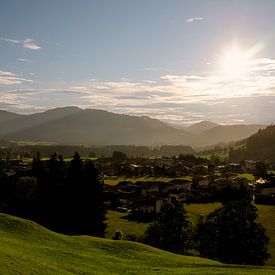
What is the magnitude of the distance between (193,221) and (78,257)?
5035cm

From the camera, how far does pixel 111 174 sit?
179 metres

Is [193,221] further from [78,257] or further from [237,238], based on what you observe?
[78,257]

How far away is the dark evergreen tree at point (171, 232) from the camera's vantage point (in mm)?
51062

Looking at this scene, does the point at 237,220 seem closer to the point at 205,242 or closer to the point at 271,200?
the point at 205,242

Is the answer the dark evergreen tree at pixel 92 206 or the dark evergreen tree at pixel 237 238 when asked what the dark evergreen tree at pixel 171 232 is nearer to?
the dark evergreen tree at pixel 237 238

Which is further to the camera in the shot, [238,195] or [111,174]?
[111,174]

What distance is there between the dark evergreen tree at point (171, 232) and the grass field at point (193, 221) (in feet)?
38.6

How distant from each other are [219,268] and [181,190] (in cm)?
9043

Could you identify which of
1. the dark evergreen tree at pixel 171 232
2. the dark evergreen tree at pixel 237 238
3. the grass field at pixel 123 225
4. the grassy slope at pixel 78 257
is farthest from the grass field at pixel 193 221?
the grassy slope at pixel 78 257

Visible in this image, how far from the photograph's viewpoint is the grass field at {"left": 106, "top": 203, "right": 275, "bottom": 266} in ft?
230

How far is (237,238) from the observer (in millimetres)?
47000

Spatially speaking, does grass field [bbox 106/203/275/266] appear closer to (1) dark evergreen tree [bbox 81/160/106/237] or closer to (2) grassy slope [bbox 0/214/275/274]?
(1) dark evergreen tree [bbox 81/160/106/237]

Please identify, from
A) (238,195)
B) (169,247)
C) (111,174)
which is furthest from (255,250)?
(111,174)

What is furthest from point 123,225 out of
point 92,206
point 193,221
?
point 92,206
